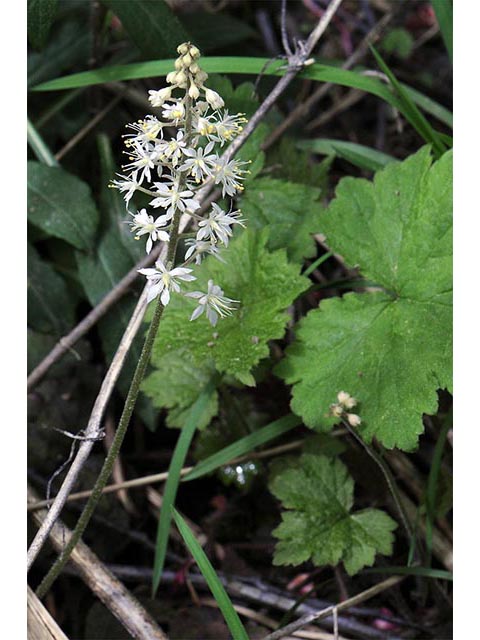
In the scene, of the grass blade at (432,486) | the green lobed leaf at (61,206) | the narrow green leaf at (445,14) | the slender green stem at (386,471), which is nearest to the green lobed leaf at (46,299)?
the green lobed leaf at (61,206)

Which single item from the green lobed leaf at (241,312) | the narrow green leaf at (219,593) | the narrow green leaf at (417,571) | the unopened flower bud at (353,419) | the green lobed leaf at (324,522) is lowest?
the narrow green leaf at (417,571)

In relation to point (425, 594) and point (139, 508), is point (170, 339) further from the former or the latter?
point (425, 594)

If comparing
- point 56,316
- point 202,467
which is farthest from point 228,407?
point 56,316

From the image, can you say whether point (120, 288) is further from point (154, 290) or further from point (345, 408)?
point (154, 290)

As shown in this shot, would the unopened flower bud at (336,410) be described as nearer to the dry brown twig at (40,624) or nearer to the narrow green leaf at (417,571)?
the narrow green leaf at (417,571)

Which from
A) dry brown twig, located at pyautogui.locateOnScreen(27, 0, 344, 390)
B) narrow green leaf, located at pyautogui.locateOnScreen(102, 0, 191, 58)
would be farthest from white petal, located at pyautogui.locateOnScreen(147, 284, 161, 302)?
narrow green leaf, located at pyautogui.locateOnScreen(102, 0, 191, 58)

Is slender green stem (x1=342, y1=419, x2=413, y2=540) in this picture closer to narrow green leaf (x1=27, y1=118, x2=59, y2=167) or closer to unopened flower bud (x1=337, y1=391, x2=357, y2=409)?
unopened flower bud (x1=337, y1=391, x2=357, y2=409)

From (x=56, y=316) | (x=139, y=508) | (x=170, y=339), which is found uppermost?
(x=56, y=316)
